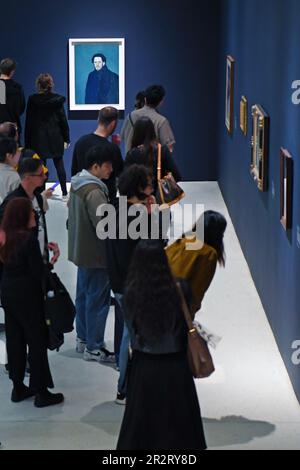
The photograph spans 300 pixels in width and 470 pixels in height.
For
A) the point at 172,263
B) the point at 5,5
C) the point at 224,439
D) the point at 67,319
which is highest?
the point at 5,5

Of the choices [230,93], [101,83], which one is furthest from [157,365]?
[101,83]

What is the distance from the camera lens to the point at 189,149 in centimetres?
1755

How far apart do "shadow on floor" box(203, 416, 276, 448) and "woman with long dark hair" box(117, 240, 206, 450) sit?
3.70ft

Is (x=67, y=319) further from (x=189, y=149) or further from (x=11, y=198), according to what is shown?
(x=189, y=149)

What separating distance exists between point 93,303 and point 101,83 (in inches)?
325

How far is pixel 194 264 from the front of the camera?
7.18 m

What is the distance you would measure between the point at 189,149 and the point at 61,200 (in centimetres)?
256

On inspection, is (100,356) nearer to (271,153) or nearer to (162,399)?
(271,153)

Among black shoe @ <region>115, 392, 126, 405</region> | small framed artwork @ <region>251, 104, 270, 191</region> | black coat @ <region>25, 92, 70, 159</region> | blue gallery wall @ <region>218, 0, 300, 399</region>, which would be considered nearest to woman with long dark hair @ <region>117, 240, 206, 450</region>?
black shoe @ <region>115, 392, 126, 405</region>

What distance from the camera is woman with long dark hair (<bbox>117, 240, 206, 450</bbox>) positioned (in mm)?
6340

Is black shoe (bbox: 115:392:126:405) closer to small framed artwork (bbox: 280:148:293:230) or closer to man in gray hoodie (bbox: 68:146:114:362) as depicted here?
man in gray hoodie (bbox: 68:146:114:362)

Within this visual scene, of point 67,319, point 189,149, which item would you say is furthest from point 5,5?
point 67,319

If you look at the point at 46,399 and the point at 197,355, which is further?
the point at 46,399

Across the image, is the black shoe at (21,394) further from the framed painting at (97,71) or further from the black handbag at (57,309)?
the framed painting at (97,71)
